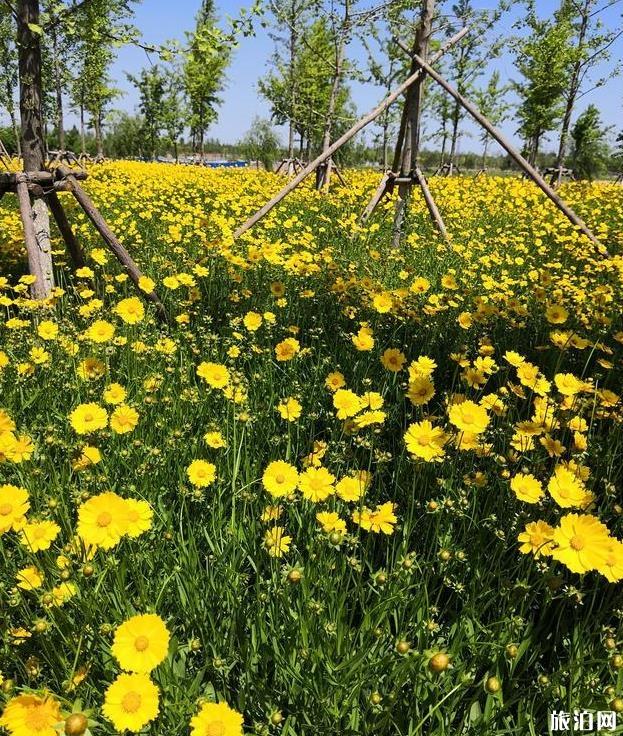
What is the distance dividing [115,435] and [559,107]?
31.2 m

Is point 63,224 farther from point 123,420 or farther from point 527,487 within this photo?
point 527,487

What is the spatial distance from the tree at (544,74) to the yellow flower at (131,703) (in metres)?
20.9

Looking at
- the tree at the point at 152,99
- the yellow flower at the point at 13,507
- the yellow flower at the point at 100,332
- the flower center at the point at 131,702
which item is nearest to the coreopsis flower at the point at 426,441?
the flower center at the point at 131,702

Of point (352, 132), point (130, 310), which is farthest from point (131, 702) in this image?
point (352, 132)

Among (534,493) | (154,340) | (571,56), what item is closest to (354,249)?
(154,340)

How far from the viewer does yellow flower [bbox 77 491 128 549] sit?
119 cm

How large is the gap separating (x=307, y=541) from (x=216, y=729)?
74 cm

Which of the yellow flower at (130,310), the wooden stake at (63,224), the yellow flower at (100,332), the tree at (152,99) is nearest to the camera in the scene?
the yellow flower at (100,332)

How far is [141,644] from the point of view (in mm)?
1001

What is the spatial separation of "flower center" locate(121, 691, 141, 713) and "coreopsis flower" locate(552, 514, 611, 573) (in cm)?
91

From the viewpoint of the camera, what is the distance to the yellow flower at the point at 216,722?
97cm

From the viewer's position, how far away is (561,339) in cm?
227

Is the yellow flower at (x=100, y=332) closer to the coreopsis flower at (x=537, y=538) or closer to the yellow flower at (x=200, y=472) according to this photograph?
the yellow flower at (x=200, y=472)

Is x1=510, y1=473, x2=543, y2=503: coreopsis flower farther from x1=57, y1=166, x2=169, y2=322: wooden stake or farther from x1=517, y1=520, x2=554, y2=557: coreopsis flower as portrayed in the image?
x1=57, y1=166, x2=169, y2=322: wooden stake
